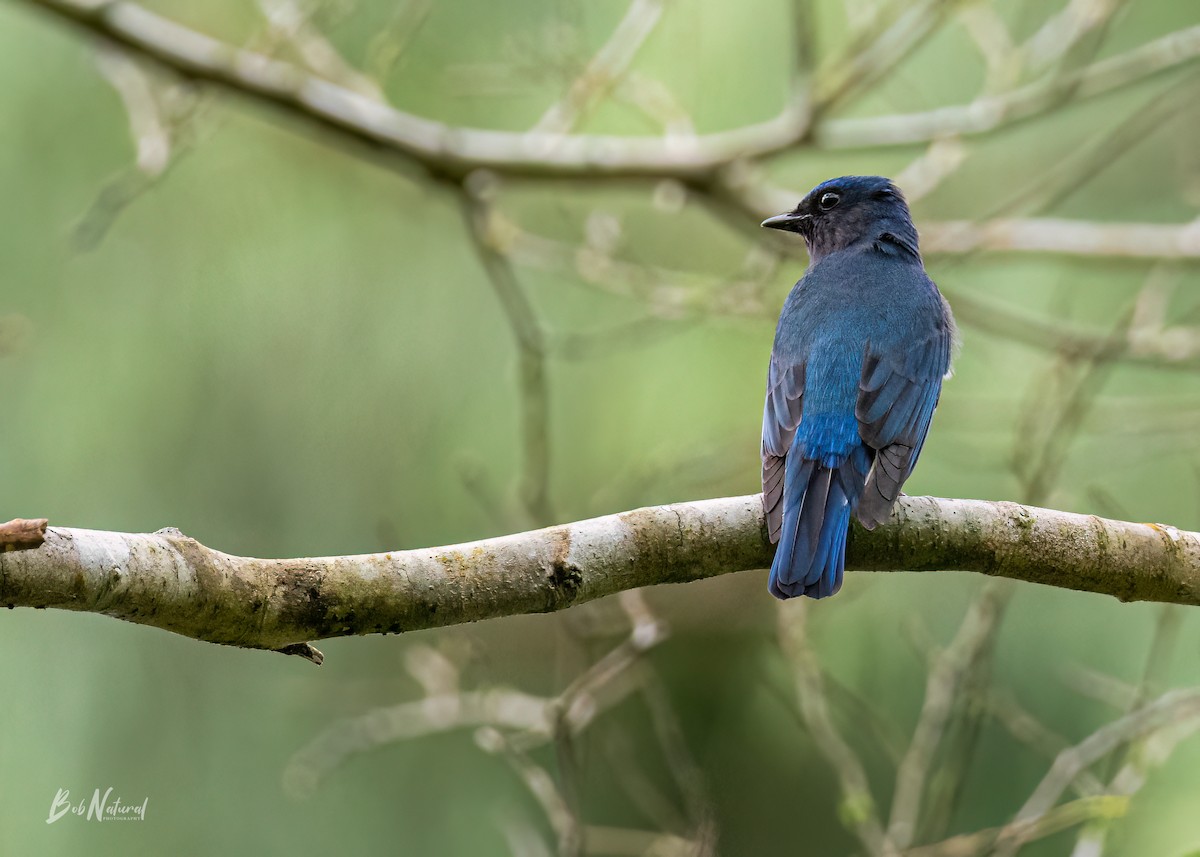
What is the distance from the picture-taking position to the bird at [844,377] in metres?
3.53

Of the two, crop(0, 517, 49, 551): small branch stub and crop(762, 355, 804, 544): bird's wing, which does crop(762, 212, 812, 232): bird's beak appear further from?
crop(0, 517, 49, 551): small branch stub

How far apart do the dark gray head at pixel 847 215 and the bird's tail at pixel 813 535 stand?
1710mm

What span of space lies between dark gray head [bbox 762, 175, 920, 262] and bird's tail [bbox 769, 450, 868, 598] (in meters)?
1.71

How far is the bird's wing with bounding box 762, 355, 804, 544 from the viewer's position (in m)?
3.85

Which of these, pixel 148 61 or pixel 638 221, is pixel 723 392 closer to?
pixel 638 221

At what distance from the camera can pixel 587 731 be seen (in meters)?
5.25

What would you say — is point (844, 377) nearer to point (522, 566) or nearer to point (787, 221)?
point (787, 221)

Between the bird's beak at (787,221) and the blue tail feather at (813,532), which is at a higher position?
the bird's beak at (787,221)

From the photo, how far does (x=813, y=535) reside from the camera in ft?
11.5

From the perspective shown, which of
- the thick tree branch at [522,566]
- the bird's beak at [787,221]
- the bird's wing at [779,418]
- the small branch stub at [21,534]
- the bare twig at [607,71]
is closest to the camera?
the small branch stub at [21,534]

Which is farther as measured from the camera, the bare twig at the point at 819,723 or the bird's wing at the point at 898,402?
the bare twig at the point at 819,723

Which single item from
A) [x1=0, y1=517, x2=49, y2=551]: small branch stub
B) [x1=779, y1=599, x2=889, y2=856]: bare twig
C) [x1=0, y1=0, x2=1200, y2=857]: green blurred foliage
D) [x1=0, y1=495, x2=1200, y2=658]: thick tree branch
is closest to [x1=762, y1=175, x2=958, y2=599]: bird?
[x1=0, y1=495, x2=1200, y2=658]: thick tree branch

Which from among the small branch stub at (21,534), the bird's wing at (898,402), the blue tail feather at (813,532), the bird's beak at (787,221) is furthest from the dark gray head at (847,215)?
the small branch stub at (21,534)

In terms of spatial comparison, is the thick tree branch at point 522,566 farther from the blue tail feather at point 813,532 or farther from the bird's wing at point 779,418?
the bird's wing at point 779,418
